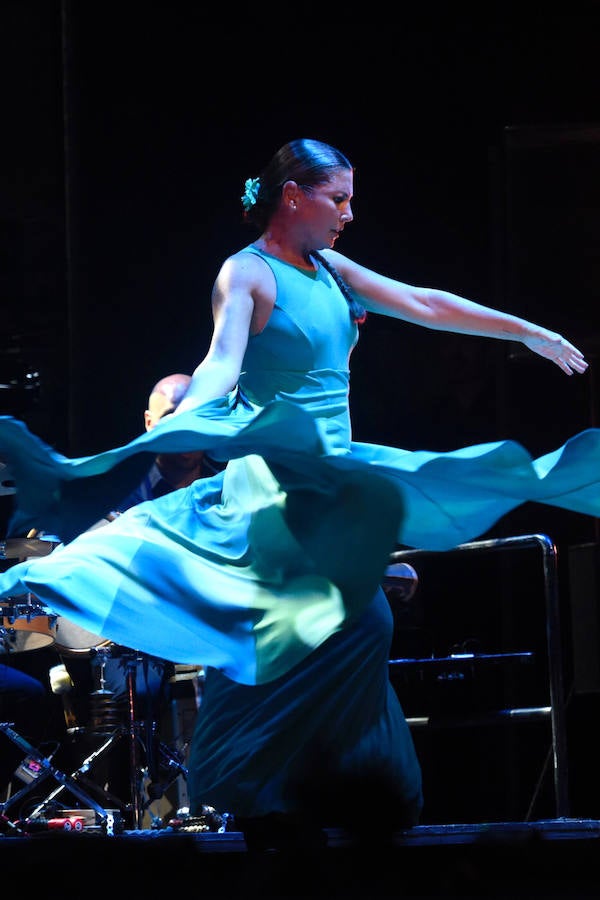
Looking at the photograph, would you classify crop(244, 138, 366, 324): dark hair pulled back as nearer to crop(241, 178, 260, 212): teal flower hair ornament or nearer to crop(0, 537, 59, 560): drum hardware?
crop(241, 178, 260, 212): teal flower hair ornament

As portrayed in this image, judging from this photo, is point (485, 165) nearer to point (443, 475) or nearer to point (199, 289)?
point (199, 289)

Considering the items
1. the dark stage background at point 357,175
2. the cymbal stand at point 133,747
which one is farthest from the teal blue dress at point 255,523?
the dark stage background at point 357,175

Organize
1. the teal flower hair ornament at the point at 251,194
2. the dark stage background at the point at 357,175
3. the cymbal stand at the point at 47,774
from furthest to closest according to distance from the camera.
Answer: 1. the dark stage background at the point at 357,175
2. the cymbal stand at the point at 47,774
3. the teal flower hair ornament at the point at 251,194

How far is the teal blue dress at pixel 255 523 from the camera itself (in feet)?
9.05

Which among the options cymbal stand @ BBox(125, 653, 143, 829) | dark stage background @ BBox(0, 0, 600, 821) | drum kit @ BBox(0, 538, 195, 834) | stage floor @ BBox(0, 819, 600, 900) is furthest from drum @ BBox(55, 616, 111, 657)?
stage floor @ BBox(0, 819, 600, 900)

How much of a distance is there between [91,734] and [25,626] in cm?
61

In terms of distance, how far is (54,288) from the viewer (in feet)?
18.8

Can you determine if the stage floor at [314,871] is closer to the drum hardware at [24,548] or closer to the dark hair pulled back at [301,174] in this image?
the dark hair pulled back at [301,174]

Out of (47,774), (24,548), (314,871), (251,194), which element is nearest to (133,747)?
(47,774)

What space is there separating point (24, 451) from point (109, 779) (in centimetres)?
307

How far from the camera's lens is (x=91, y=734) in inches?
211

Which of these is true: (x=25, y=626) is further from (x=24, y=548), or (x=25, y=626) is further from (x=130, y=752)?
(x=130, y=752)

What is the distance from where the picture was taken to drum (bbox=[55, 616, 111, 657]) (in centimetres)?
507

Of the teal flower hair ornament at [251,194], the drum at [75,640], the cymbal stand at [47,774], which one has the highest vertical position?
the teal flower hair ornament at [251,194]
